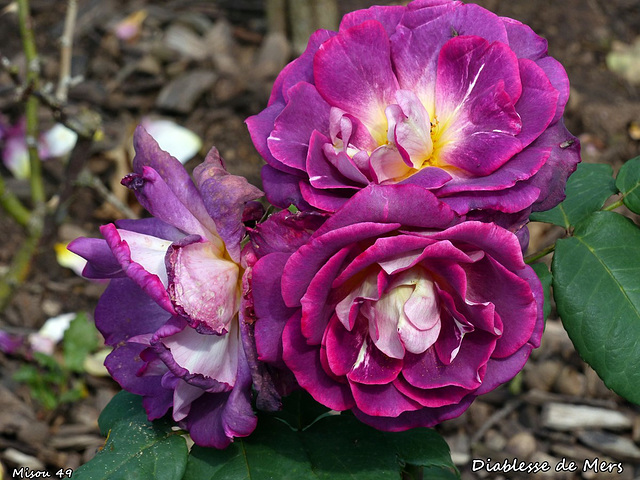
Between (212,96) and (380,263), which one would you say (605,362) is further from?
(212,96)

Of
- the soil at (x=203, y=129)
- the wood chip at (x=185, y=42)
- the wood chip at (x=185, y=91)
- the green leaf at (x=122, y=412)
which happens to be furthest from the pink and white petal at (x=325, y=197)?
the wood chip at (x=185, y=42)

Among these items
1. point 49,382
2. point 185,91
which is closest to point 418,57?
point 49,382

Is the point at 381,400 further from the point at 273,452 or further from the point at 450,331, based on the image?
the point at 273,452

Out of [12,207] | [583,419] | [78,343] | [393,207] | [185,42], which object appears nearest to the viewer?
[393,207]

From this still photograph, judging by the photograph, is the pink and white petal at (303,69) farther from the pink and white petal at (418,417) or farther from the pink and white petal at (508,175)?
the pink and white petal at (418,417)

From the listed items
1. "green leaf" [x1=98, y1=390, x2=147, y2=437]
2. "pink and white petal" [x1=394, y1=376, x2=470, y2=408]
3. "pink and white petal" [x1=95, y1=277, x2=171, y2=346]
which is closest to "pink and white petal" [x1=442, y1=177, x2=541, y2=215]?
"pink and white petal" [x1=394, y1=376, x2=470, y2=408]

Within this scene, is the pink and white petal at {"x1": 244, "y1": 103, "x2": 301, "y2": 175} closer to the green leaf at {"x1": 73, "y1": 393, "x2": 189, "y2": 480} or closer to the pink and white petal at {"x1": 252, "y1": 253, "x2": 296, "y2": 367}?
the pink and white petal at {"x1": 252, "y1": 253, "x2": 296, "y2": 367}

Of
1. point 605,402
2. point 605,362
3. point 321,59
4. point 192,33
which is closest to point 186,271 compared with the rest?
point 321,59
